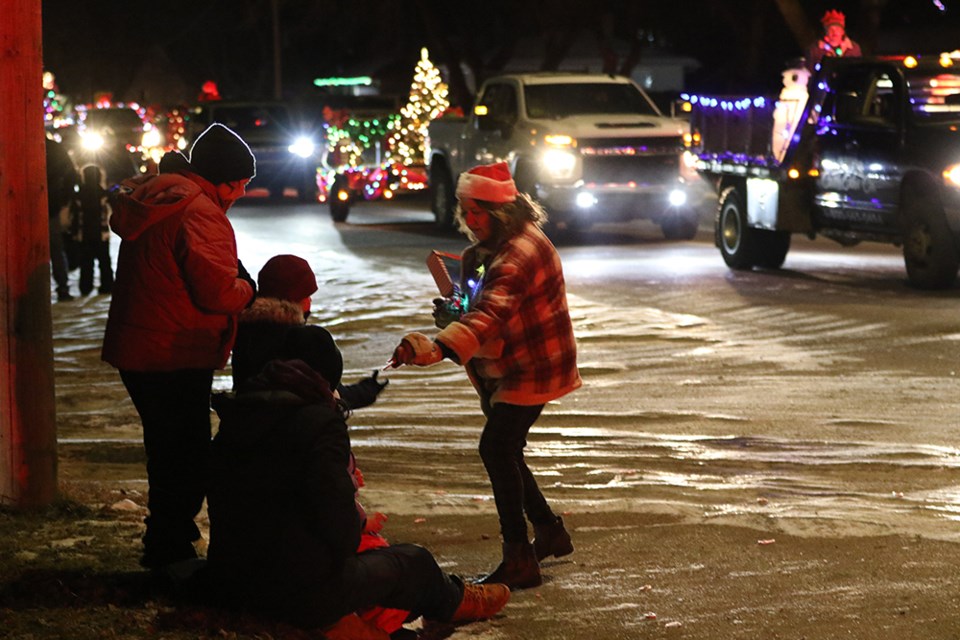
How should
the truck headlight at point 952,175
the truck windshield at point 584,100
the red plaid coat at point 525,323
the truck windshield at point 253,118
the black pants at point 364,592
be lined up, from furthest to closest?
1. the truck windshield at point 253,118
2. the truck windshield at point 584,100
3. the truck headlight at point 952,175
4. the red plaid coat at point 525,323
5. the black pants at point 364,592

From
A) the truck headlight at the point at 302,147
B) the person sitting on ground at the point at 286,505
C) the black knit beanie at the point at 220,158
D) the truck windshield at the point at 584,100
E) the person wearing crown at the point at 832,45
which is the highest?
the person wearing crown at the point at 832,45

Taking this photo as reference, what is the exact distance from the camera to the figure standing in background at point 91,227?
637 inches

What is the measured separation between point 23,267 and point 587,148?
14279 millimetres

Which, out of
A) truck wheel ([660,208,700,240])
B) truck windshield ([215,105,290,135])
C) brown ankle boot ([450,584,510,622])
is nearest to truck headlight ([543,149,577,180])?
truck wheel ([660,208,700,240])

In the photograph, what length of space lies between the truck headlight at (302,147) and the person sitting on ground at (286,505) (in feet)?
87.0

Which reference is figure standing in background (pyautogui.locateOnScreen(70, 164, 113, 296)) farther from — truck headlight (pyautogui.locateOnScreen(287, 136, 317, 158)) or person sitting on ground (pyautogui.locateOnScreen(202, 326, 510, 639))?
truck headlight (pyautogui.locateOnScreen(287, 136, 317, 158))

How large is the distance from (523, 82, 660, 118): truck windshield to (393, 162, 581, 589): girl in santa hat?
1513cm

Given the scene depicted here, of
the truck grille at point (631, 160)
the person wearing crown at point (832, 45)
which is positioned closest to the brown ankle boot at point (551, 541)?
the person wearing crown at point (832, 45)

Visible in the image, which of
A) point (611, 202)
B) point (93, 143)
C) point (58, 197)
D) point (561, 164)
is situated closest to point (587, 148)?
point (561, 164)

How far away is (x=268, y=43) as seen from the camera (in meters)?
67.8

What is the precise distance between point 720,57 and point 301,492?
5718cm

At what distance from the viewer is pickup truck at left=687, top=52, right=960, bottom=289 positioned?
15.1 meters

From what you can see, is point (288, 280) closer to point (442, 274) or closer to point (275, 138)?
point (442, 274)

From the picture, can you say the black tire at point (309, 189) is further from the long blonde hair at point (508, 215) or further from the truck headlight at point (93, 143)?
the long blonde hair at point (508, 215)
